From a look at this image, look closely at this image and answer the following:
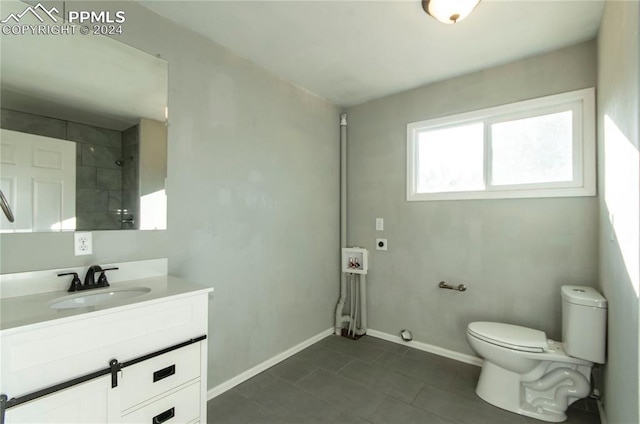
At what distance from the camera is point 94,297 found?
1.44 meters

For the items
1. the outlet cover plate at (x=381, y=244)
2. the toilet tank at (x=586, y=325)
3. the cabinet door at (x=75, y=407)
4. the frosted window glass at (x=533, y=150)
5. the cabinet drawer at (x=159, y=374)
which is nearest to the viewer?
the cabinet door at (x=75, y=407)

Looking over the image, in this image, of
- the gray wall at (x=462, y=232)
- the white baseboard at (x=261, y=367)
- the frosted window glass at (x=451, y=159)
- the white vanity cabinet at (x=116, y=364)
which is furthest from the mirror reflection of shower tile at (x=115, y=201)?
the frosted window glass at (x=451, y=159)

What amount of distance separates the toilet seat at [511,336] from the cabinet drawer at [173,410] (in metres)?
1.81

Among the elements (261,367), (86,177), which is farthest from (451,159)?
(86,177)

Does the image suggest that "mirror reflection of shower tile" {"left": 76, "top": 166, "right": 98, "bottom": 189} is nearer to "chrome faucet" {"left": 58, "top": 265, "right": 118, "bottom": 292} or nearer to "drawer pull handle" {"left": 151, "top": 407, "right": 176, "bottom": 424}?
"chrome faucet" {"left": 58, "top": 265, "right": 118, "bottom": 292}

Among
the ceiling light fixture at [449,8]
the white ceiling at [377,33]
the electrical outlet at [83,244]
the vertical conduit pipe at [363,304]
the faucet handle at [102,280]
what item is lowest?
the vertical conduit pipe at [363,304]

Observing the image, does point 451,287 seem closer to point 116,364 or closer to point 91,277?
point 116,364

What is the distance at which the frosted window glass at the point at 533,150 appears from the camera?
7.08 ft

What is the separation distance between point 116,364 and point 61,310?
291 millimetres

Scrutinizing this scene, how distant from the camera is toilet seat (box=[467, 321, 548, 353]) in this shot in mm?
1832

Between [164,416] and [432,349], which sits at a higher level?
[164,416]

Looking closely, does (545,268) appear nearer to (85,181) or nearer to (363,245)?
(363,245)

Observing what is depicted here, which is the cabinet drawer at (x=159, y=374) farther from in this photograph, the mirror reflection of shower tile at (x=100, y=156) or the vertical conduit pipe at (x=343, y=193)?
the vertical conduit pipe at (x=343, y=193)

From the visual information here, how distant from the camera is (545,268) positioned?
217 cm
